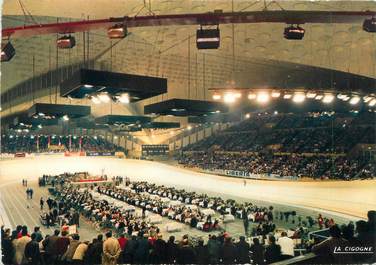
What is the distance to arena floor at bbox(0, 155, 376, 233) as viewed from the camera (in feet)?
41.0

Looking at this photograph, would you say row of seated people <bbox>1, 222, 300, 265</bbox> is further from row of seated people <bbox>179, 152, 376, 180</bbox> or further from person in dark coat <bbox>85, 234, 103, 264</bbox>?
row of seated people <bbox>179, 152, 376, 180</bbox>

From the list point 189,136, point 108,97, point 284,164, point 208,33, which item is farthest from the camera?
point 189,136

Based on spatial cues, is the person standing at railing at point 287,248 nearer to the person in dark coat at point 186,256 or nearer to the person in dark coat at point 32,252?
the person in dark coat at point 186,256

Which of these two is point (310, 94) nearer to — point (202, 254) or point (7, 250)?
point (202, 254)

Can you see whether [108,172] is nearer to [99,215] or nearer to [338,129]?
[99,215]

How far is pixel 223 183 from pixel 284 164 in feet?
11.3

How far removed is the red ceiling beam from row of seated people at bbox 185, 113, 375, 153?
1165 centimetres

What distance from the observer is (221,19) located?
742 centimetres

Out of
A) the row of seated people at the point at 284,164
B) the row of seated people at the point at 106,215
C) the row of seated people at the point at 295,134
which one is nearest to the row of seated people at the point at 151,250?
the row of seated people at the point at 106,215

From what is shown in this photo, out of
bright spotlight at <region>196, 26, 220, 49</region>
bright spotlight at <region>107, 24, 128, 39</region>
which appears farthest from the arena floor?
A: bright spotlight at <region>196, 26, 220, 49</region>

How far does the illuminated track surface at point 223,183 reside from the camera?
1245 cm

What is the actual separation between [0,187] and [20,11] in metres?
7.65

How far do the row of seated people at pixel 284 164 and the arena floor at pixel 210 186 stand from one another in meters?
0.89

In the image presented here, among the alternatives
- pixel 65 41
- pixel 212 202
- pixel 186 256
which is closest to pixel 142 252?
pixel 186 256
